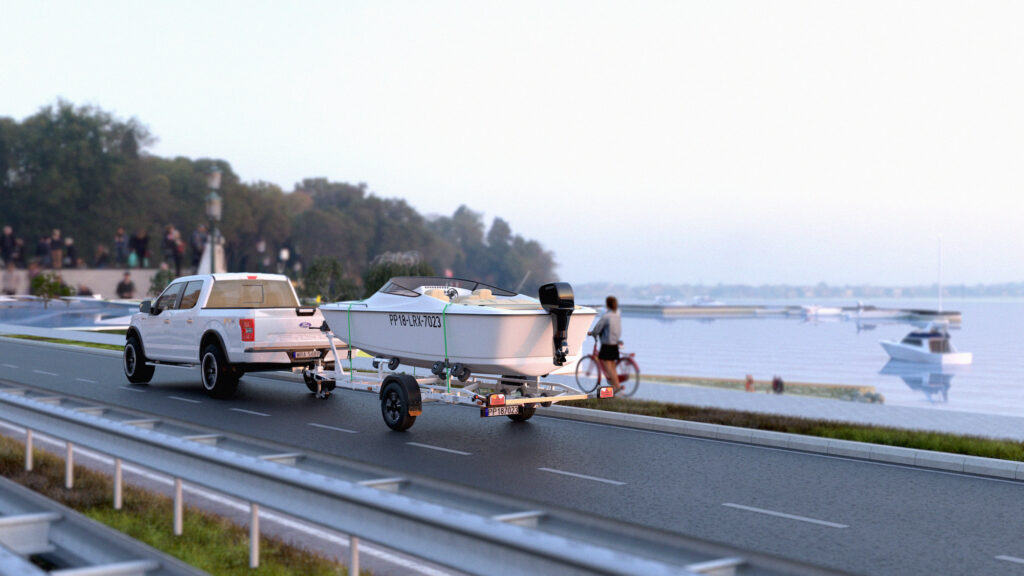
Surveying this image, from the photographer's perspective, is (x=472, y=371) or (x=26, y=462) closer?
(x=26, y=462)

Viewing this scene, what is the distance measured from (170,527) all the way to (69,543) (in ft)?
7.21

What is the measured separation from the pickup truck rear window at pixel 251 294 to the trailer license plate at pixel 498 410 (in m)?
5.78

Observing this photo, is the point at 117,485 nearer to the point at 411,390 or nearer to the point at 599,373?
the point at 411,390

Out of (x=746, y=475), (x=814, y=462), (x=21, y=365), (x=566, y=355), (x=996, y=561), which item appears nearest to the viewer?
(x=996, y=561)

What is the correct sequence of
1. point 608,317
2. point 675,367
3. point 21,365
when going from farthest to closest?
point 675,367
point 21,365
point 608,317

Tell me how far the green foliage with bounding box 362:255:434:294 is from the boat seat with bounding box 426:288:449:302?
77.7ft

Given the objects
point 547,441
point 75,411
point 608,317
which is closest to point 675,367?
point 608,317

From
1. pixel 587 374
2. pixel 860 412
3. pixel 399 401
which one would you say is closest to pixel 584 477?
pixel 399 401

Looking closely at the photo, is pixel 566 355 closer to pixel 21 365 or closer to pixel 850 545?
pixel 850 545

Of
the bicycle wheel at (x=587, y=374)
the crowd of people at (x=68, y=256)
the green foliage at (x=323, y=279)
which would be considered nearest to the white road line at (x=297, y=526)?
the bicycle wheel at (x=587, y=374)

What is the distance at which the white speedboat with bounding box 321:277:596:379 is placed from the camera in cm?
1183

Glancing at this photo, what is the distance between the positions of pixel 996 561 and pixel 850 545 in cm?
100

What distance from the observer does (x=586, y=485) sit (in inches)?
368

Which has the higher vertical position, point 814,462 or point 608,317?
point 608,317
